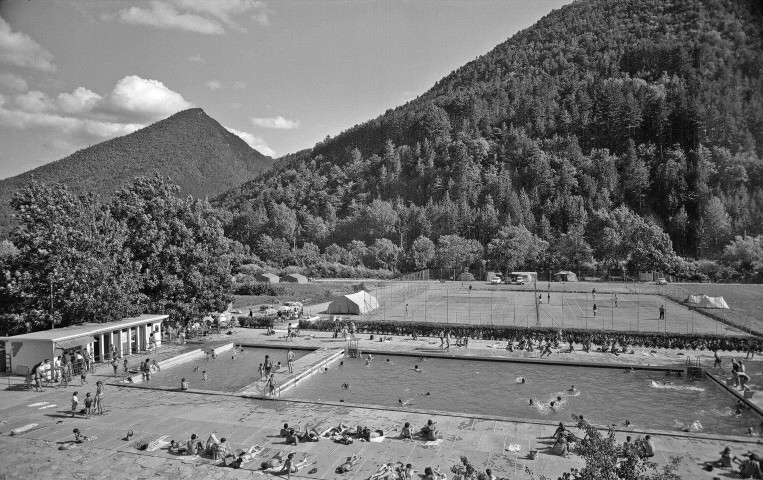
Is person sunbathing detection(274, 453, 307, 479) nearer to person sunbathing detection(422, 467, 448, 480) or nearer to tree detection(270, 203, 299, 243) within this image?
person sunbathing detection(422, 467, 448, 480)

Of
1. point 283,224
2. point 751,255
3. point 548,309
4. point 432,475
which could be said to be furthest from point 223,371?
point 283,224

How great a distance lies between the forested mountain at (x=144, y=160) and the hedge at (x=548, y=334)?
52.1 m

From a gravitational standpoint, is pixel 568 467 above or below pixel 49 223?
below

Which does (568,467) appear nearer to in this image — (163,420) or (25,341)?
(163,420)

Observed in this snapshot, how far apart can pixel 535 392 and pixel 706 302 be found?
102 feet

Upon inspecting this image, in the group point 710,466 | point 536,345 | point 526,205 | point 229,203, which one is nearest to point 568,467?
point 710,466

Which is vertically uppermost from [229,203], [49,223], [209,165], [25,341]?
[209,165]

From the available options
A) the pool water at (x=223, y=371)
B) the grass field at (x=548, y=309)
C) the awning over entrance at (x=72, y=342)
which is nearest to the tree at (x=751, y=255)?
the grass field at (x=548, y=309)

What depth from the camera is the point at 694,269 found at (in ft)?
235

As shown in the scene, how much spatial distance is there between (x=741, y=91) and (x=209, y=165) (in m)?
206

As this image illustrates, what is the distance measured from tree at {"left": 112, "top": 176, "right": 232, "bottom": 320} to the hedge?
26.6ft

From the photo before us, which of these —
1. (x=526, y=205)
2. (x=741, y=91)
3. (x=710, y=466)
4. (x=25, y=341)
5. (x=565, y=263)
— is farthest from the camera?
(x=526, y=205)

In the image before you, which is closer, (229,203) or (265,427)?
(265,427)

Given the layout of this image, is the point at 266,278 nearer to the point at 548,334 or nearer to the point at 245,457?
the point at 548,334
